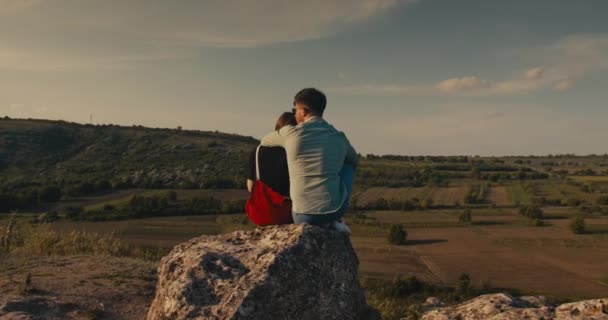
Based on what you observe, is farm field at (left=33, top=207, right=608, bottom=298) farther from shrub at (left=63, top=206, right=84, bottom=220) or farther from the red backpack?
the red backpack

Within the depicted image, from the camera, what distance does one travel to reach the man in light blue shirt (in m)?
5.69

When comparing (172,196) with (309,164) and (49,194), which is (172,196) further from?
(309,164)

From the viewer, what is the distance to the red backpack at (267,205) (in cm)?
614

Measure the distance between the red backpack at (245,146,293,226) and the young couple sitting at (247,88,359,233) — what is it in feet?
0.10

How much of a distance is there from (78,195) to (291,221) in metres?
65.4

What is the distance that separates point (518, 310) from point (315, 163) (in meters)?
2.62

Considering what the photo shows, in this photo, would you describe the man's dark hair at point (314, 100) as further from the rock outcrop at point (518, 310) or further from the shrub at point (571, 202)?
the shrub at point (571, 202)

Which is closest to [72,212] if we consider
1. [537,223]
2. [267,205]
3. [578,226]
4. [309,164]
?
[267,205]

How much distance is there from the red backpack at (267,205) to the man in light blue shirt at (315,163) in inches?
10.2

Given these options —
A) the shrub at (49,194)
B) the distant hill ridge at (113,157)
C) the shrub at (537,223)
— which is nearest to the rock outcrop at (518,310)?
the shrub at (49,194)

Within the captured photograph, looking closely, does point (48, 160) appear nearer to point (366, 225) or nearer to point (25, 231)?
point (366, 225)

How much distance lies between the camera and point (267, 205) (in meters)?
6.24

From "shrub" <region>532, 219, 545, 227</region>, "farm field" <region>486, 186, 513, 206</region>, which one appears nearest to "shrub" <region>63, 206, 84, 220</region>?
"shrub" <region>532, 219, 545, 227</region>

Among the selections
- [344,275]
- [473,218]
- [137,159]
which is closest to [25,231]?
[344,275]
